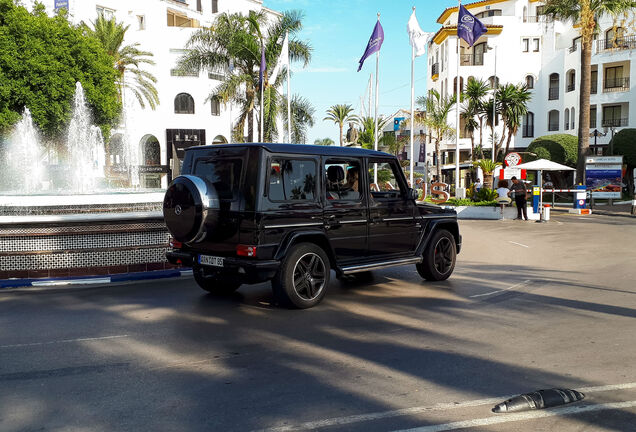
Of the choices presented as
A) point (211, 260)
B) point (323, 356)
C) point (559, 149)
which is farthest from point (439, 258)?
point (559, 149)

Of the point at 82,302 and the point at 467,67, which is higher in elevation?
the point at 467,67

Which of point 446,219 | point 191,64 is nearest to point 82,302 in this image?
point 446,219

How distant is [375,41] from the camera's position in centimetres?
2898

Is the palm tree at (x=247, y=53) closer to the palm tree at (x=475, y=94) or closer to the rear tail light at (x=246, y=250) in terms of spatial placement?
the palm tree at (x=475, y=94)

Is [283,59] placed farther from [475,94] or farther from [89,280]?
[475,94]

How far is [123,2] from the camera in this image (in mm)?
51312

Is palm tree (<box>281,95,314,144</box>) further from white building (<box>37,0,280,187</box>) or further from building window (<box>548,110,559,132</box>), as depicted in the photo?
building window (<box>548,110,559,132</box>)

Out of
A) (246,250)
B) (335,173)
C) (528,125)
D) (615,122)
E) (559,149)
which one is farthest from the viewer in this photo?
(528,125)

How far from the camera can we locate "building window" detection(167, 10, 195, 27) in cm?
5628

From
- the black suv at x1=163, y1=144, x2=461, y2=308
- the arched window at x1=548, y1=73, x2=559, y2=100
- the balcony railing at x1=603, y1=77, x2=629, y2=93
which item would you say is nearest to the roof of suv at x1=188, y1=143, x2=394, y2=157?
the black suv at x1=163, y1=144, x2=461, y2=308

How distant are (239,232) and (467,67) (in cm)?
5460

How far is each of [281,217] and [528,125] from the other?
54573 mm

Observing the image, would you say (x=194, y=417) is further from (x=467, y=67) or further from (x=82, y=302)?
(x=467, y=67)

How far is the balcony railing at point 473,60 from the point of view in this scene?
57.6 metres
